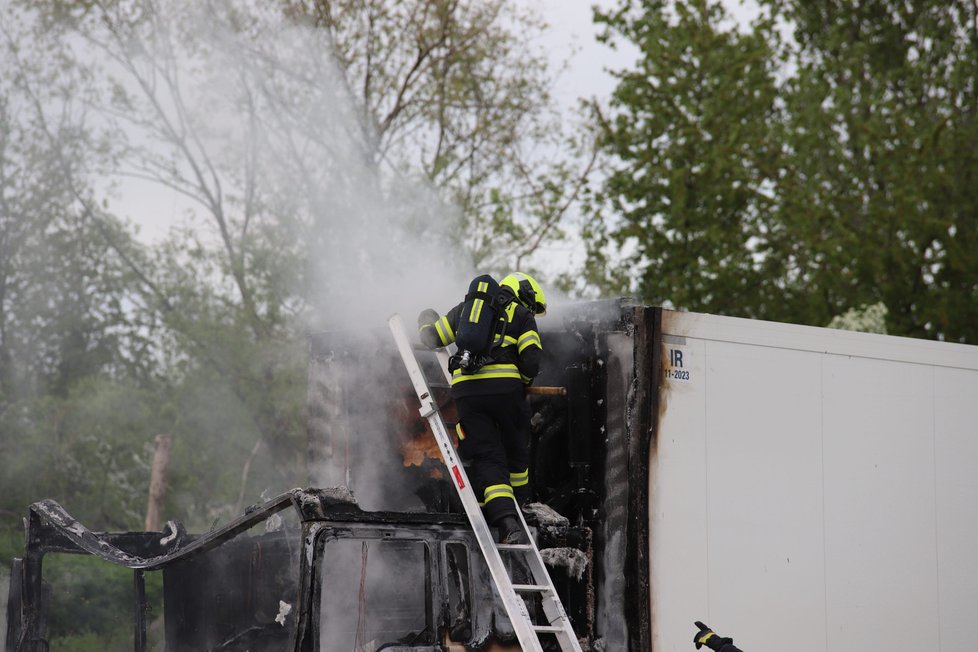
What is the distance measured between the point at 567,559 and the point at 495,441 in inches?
27.6

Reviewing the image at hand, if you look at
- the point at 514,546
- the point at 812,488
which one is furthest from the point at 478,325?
the point at 812,488

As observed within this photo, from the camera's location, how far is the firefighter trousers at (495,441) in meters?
5.52

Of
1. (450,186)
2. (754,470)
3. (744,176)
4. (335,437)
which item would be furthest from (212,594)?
(744,176)

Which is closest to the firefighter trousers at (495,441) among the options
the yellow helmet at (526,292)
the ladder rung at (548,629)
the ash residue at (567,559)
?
the ash residue at (567,559)

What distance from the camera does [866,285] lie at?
63.2 ft

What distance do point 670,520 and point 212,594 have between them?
271cm

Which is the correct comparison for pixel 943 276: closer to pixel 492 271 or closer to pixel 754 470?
pixel 492 271

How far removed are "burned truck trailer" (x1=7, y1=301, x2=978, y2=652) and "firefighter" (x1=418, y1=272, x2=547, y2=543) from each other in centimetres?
32

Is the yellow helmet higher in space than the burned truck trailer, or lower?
higher

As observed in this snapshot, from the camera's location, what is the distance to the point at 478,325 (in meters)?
5.53

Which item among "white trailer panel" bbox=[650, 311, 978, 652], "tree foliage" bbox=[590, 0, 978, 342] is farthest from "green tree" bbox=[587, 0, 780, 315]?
"white trailer panel" bbox=[650, 311, 978, 652]

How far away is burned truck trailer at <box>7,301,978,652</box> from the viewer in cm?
538

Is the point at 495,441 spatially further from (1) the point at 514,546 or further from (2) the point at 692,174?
(2) the point at 692,174

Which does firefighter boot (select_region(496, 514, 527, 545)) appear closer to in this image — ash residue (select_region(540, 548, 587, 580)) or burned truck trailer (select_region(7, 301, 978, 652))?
burned truck trailer (select_region(7, 301, 978, 652))
